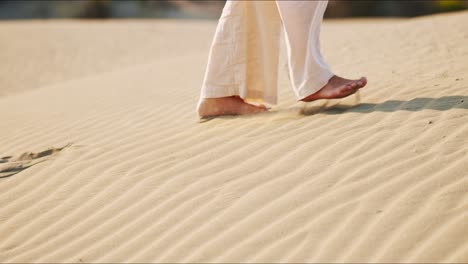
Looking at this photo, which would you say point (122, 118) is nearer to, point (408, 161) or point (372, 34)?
point (408, 161)

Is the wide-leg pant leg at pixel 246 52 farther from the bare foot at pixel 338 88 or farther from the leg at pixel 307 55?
the bare foot at pixel 338 88

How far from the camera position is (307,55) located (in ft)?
14.1

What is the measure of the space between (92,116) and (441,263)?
355 cm

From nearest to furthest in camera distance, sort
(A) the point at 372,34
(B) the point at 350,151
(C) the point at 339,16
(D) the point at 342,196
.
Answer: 1. (D) the point at 342,196
2. (B) the point at 350,151
3. (A) the point at 372,34
4. (C) the point at 339,16

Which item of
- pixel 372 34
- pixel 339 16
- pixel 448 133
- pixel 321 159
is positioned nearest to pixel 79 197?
pixel 321 159

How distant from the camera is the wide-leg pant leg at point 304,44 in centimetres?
426

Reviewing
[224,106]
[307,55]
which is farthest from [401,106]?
[224,106]

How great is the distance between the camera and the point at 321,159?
364 cm

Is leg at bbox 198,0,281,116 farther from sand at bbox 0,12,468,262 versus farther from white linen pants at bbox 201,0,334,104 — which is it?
sand at bbox 0,12,468,262

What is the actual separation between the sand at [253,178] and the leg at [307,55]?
0.17 metres

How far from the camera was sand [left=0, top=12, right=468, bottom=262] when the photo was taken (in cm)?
292

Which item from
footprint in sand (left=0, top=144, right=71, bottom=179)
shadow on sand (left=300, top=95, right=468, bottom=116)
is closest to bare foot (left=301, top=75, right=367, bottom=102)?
shadow on sand (left=300, top=95, right=468, bottom=116)

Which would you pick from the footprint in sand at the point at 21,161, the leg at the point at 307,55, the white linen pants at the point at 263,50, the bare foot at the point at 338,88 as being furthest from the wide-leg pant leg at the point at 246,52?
the footprint in sand at the point at 21,161

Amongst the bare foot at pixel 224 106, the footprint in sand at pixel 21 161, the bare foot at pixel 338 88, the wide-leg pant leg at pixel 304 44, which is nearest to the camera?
the footprint in sand at pixel 21 161
